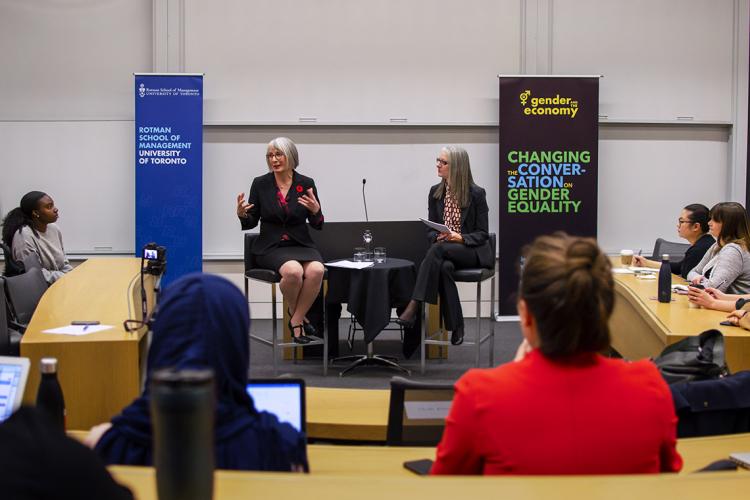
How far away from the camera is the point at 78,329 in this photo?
3.89m

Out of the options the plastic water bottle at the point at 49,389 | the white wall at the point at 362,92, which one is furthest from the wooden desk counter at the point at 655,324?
the white wall at the point at 362,92

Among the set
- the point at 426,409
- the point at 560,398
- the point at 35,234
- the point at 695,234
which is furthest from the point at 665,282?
the point at 35,234

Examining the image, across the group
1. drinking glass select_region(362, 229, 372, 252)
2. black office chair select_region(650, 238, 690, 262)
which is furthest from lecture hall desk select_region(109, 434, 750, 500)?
Result: black office chair select_region(650, 238, 690, 262)

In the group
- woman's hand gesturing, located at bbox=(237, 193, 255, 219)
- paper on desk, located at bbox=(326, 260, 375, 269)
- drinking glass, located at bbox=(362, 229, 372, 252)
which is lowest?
paper on desk, located at bbox=(326, 260, 375, 269)

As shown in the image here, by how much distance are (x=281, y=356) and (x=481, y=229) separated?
187 cm

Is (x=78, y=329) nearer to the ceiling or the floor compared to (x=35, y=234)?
nearer to the floor

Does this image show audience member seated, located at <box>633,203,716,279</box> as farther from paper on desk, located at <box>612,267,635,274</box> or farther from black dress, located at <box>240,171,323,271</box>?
black dress, located at <box>240,171,323,271</box>

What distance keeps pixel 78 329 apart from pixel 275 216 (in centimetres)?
235

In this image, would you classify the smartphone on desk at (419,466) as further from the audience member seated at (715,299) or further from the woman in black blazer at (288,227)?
the woman in black blazer at (288,227)

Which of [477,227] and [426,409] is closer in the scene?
[426,409]

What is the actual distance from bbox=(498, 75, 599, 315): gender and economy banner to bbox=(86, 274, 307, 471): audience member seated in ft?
21.2

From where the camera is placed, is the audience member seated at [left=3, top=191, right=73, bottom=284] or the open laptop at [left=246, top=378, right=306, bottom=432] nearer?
the open laptop at [left=246, top=378, right=306, bottom=432]

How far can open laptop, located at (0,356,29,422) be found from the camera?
7.03ft

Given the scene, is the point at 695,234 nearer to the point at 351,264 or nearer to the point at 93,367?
the point at 351,264
